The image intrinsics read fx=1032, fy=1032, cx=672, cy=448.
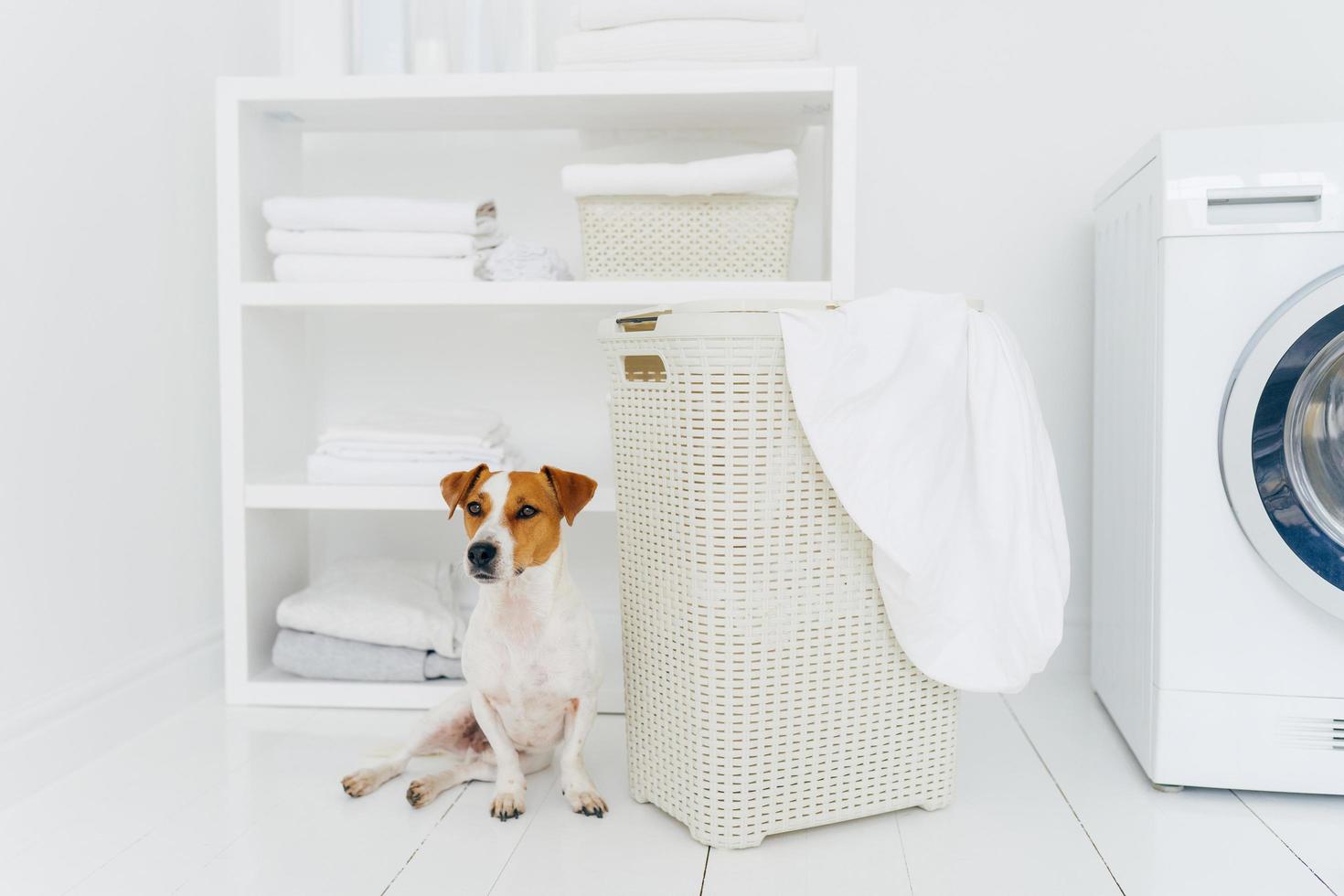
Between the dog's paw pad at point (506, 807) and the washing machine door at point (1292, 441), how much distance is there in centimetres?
106

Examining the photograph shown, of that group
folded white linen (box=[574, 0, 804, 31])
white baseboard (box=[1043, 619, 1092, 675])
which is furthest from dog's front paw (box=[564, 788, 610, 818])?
folded white linen (box=[574, 0, 804, 31])

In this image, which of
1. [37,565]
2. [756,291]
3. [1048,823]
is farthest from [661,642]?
[37,565]

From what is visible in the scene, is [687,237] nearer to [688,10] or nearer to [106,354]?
[688,10]

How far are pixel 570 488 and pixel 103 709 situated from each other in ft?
2.89

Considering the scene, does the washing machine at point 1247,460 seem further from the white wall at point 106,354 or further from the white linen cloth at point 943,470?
the white wall at point 106,354

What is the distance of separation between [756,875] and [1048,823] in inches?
17.0

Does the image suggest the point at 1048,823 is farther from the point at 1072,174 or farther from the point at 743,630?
the point at 1072,174

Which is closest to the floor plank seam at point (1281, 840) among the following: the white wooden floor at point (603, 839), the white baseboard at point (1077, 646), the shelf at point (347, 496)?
the white wooden floor at point (603, 839)

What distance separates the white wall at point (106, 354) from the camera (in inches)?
59.5

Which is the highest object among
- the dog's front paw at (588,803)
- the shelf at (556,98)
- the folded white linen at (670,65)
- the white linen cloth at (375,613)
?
the folded white linen at (670,65)

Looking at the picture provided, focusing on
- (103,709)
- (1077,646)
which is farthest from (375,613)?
(1077,646)

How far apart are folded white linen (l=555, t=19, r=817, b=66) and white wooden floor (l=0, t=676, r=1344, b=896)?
1200 mm

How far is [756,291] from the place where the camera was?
1.78 meters

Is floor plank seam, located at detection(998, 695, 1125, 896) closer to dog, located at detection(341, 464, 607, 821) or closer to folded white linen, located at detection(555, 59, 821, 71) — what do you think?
dog, located at detection(341, 464, 607, 821)
